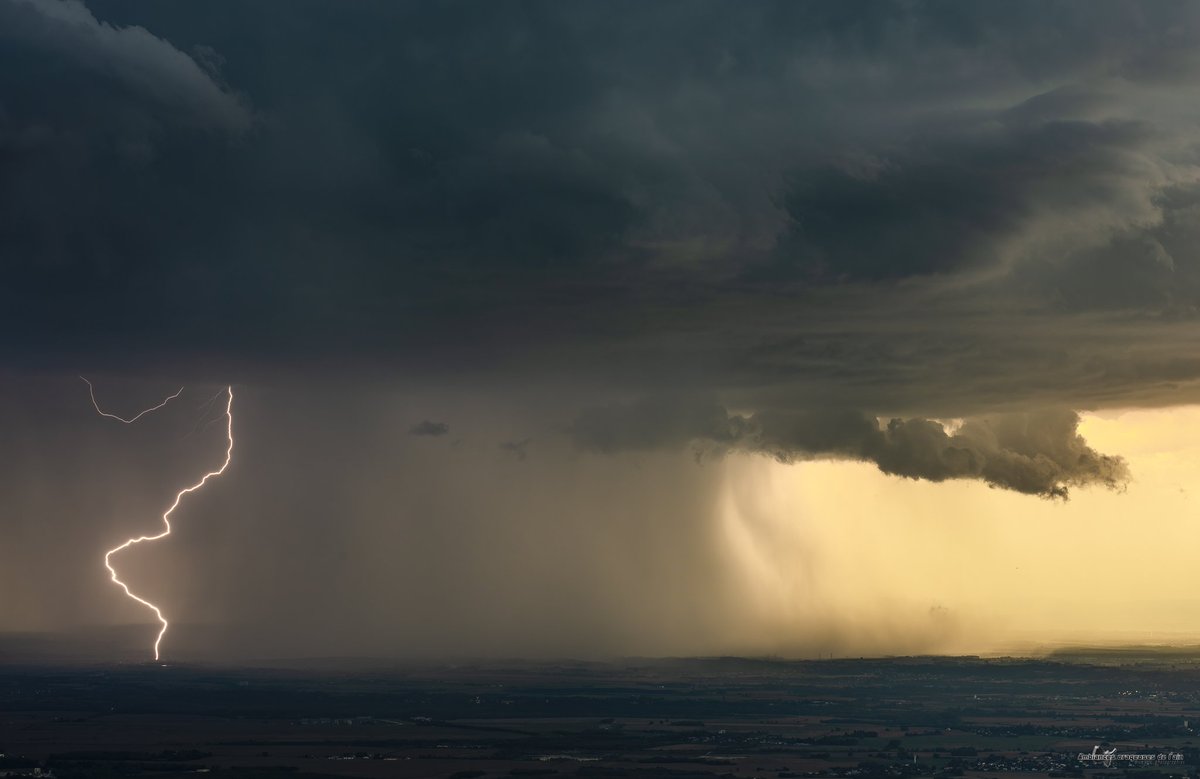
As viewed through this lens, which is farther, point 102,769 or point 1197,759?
point 1197,759

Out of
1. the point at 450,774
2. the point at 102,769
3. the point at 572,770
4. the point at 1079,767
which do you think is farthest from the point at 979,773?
the point at 102,769

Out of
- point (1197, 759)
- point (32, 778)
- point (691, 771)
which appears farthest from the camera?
point (1197, 759)

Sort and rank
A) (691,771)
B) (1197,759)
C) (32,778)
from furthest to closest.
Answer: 1. (1197,759)
2. (691,771)
3. (32,778)

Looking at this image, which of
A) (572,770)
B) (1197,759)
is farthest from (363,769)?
(1197,759)

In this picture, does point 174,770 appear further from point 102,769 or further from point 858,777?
point 858,777

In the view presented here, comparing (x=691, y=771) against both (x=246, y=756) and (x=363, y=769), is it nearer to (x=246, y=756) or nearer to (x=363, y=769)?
(x=363, y=769)

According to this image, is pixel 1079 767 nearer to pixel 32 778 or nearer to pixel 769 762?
pixel 769 762

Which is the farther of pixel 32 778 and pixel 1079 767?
pixel 1079 767
